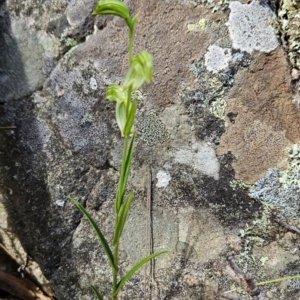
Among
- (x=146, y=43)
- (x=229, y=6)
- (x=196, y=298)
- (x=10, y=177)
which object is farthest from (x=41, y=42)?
(x=196, y=298)

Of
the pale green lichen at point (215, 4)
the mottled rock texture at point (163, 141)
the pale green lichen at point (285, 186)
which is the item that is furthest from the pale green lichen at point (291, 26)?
the pale green lichen at point (285, 186)

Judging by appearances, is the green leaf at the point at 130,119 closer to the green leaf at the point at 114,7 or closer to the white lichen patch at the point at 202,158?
the green leaf at the point at 114,7

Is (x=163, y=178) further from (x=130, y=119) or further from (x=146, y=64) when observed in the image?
(x=146, y=64)

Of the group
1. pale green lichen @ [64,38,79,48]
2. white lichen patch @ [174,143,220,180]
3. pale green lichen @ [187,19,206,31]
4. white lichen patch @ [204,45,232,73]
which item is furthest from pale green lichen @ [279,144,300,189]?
pale green lichen @ [64,38,79,48]

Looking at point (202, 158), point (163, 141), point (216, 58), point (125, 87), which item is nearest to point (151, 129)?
point (163, 141)

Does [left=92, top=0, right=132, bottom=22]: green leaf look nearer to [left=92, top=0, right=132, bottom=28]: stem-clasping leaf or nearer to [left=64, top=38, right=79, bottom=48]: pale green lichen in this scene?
[left=92, top=0, right=132, bottom=28]: stem-clasping leaf

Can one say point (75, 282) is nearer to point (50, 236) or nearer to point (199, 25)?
point (50, 236)
